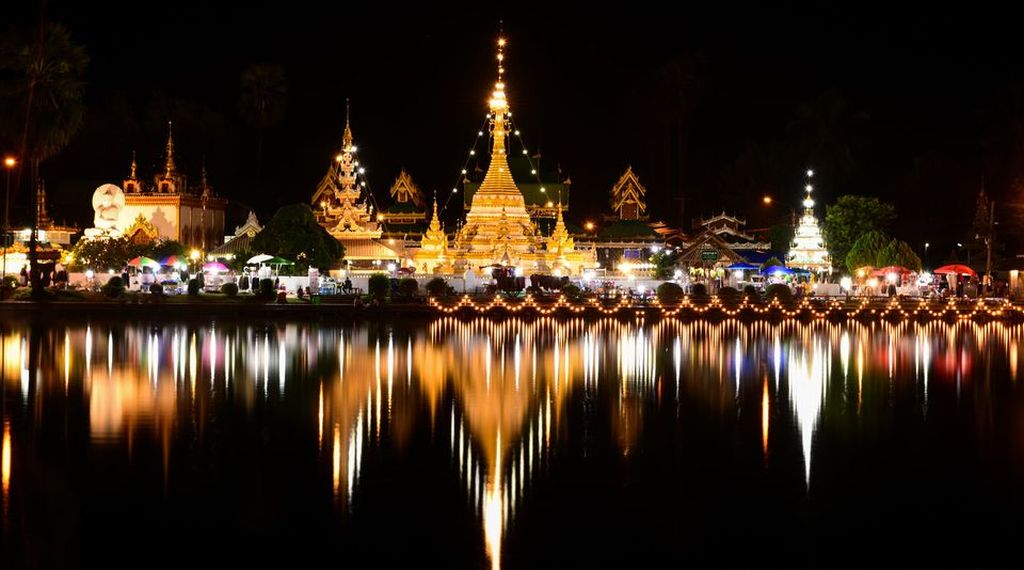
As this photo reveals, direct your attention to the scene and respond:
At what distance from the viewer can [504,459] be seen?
13812 millimetres

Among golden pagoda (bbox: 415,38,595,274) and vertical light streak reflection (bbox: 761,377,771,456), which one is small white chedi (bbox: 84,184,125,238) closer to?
golden pagoda (bbox: 415,38,595,274)

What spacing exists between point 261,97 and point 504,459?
60999mm

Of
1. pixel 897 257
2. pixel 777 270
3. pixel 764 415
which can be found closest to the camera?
pixel 764 415

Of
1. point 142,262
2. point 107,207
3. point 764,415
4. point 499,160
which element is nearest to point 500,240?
point 499,160

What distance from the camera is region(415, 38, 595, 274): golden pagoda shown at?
52219mm

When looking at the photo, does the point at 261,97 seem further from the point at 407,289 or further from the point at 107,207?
the point at 407,289

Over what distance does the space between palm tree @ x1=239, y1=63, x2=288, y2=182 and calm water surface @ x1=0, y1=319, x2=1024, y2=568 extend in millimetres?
49455

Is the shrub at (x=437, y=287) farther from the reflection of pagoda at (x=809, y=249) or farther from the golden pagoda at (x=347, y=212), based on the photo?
the reflection of pagoda at (x=809, y=249)

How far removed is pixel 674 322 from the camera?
36.4 m

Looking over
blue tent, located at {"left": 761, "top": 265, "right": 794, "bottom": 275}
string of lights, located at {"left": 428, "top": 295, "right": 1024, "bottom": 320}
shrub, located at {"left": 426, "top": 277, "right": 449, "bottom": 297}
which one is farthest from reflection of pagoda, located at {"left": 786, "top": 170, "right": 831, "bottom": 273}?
shrub, located at {"left": 426, "top": 277, "right": 449, "bottom": 297}

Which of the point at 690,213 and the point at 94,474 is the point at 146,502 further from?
the point at 690,213

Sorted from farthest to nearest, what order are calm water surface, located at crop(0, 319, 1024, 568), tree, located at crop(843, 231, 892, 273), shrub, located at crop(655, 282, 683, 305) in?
1. tree, located at crop(843, 231, 892, 273)
2. shrub, located at crop(655, 282, 683, 305)
3. calm water surface, located at crop(0, 319, 1024, 568)

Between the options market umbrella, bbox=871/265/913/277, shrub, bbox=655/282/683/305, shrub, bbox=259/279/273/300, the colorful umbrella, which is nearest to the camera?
shrub, bbox=259/279/273/300

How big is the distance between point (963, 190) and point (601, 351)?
43.1m
